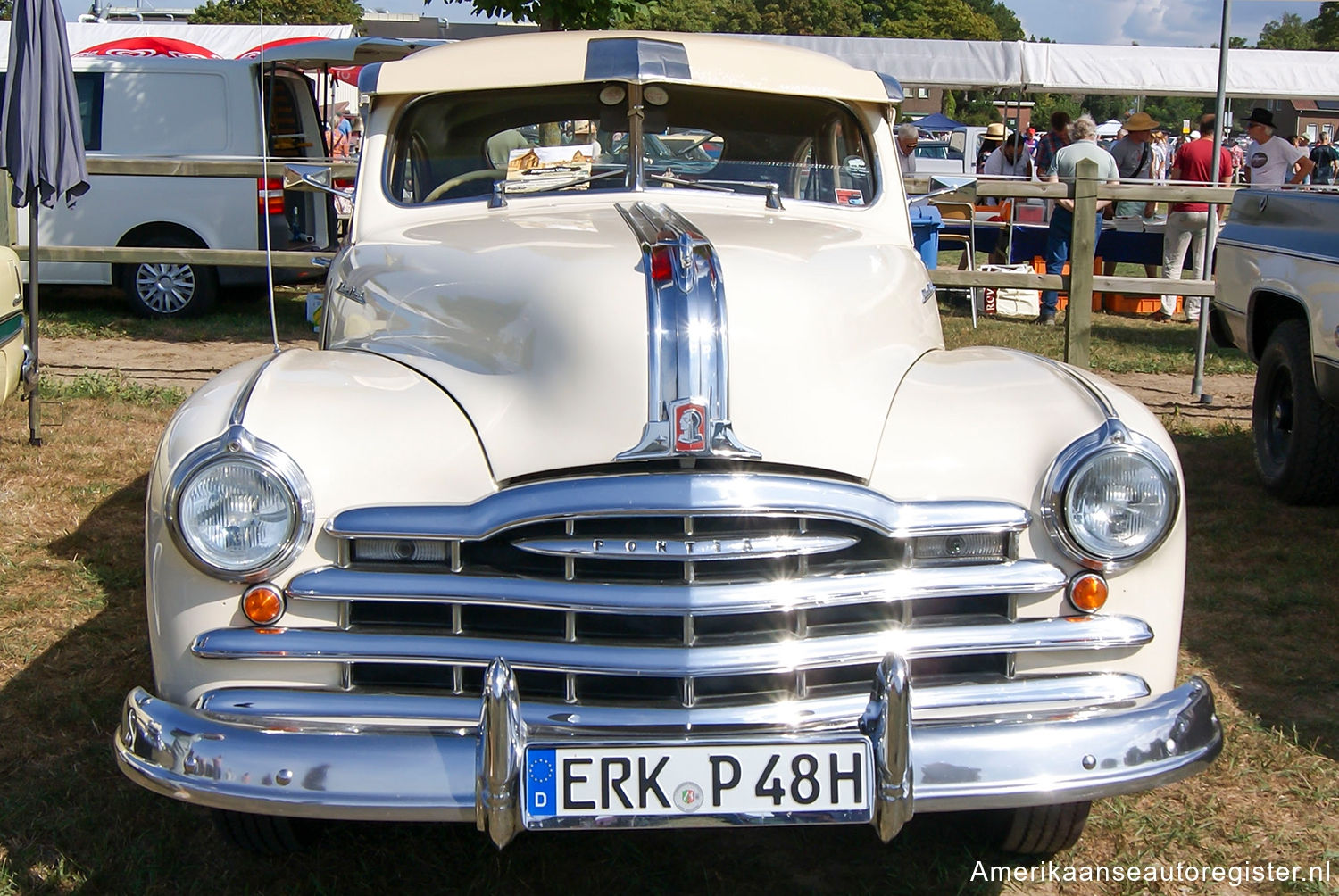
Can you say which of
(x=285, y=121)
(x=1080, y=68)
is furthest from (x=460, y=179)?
(x=1080, y=68)

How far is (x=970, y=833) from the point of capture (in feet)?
9.66

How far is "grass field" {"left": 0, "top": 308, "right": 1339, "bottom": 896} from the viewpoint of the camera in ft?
9.12

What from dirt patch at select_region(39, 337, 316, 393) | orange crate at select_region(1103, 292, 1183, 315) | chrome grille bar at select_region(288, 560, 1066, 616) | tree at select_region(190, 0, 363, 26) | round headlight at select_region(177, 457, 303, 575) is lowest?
dirt patch at select_region(39, 337, 316, 393)

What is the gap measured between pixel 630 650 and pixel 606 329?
2.22ft

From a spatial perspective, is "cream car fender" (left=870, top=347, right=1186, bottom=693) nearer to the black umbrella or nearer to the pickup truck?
the pickup truck

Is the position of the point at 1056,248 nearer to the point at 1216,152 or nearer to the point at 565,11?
the point at 1216,152

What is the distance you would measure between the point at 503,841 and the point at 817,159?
250 cm

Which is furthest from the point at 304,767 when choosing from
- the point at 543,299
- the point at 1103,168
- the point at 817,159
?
the point at 1103,168

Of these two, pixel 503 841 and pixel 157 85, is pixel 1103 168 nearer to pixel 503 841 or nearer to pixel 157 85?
pixel 157 85

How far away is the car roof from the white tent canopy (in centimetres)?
1245

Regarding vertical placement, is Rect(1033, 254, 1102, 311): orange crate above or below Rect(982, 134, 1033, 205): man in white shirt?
below

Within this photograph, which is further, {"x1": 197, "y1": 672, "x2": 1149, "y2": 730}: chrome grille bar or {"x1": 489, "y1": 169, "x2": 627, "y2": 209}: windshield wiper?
{"x1": 489, "y1": 169, "x2": 627, "y2": 209}: windshield wiper

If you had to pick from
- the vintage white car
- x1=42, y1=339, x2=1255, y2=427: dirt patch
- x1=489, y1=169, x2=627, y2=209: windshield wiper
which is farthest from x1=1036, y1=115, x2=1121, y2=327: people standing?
the vintage white car

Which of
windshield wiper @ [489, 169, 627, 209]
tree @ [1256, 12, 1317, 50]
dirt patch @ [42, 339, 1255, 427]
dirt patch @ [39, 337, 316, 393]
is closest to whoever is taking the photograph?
windshield wiper @ [489, 169, 627, 209]
